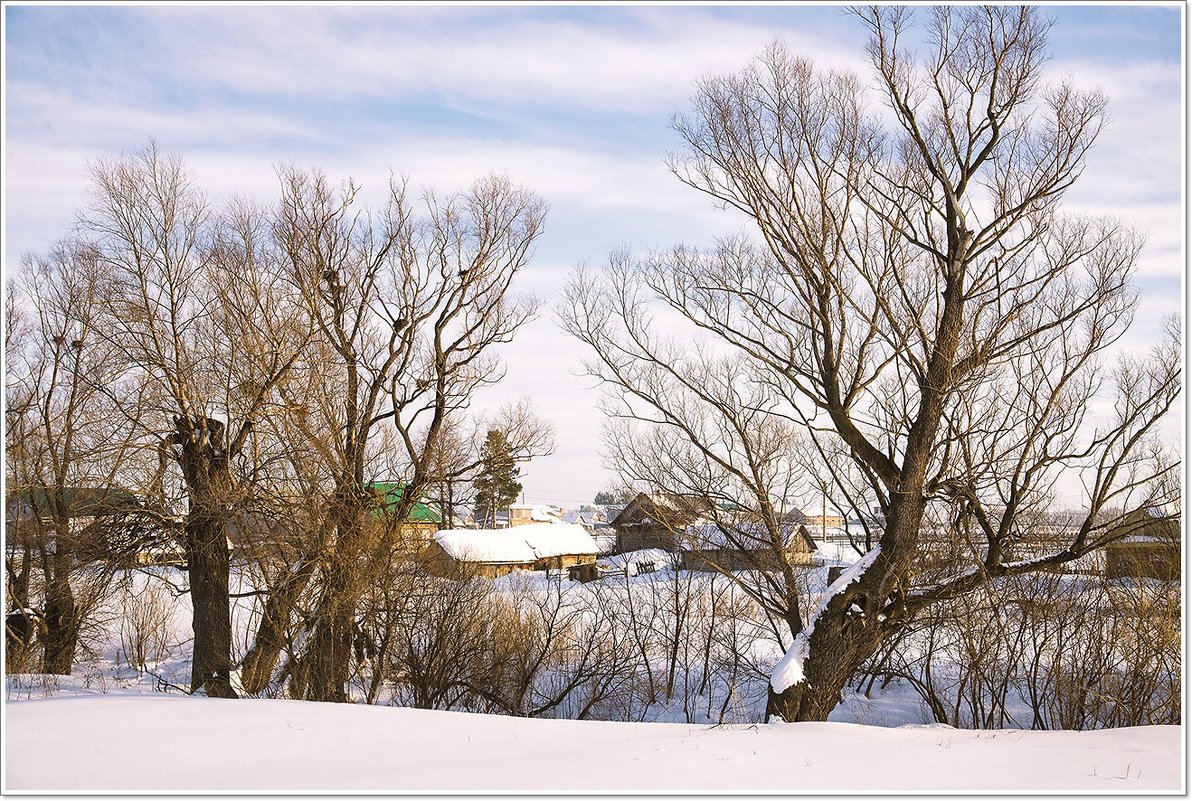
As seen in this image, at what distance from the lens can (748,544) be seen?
2064 cm

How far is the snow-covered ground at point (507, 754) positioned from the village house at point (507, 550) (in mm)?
9590

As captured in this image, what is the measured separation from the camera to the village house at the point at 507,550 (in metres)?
19.0

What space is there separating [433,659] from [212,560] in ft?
14.6

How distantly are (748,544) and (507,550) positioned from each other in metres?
14.2

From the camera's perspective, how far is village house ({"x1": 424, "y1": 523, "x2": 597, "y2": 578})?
1898cm

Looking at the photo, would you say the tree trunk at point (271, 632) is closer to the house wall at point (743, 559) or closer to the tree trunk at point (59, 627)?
the tree trunk at point (59, 627)

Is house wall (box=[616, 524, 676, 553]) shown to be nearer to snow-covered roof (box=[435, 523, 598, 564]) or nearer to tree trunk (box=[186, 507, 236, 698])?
snow-covered roof (box=[435, 523, 598, 564])

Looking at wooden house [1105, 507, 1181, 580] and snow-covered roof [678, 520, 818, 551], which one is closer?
wooden house [1105, 507, 1181, 580]

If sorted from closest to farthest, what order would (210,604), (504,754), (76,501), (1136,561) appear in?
1. (504,754)
2. (210,604)
3. (76,501)
4. (1136,561)

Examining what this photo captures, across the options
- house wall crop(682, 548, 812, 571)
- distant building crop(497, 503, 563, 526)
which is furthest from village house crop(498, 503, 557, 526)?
house wall crop(682, 548, 812, 571)

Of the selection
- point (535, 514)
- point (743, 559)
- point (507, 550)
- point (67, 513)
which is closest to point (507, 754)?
point (743, 559)

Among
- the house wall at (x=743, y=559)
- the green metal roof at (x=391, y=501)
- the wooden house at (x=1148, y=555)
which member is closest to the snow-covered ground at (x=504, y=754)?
the house wall at (x=743, y=559)

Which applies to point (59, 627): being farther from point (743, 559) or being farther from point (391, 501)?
point (743, 559)

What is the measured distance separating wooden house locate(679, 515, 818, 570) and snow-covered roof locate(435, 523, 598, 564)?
22.2 ft
